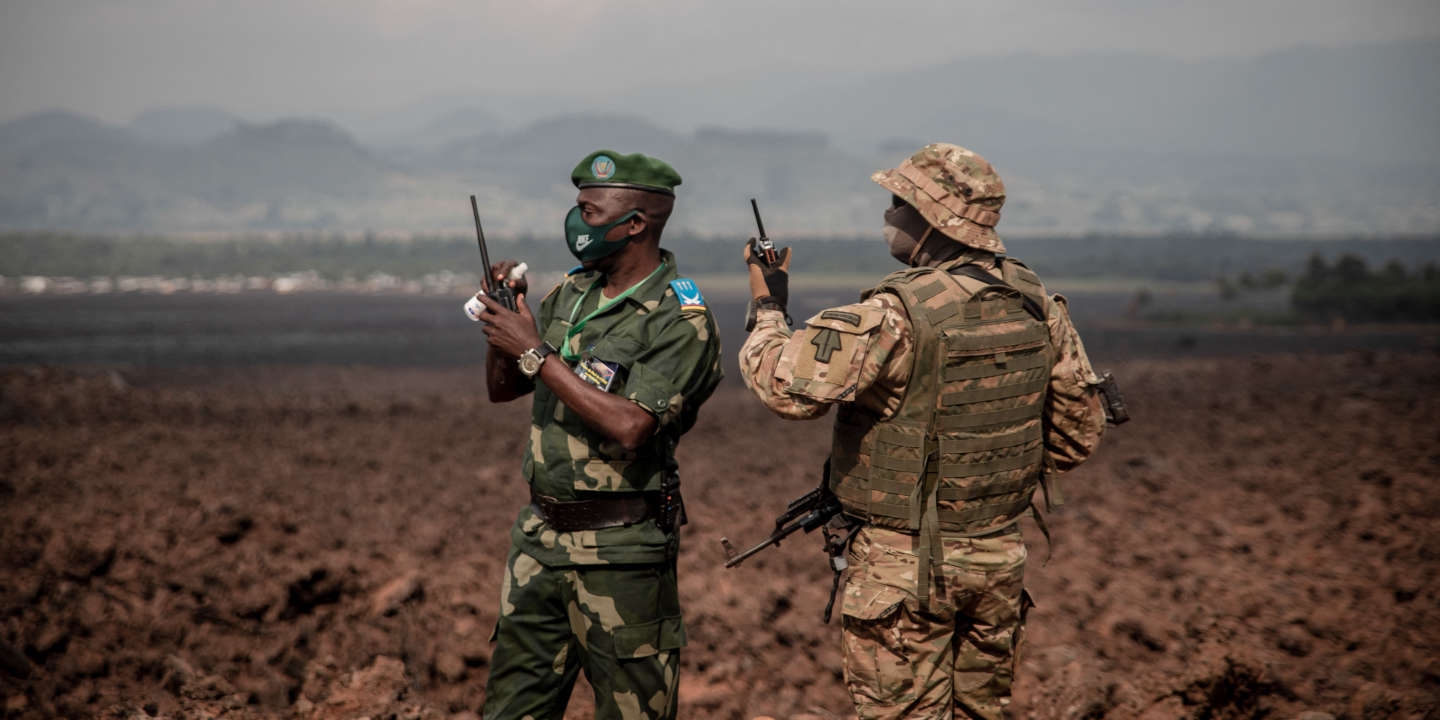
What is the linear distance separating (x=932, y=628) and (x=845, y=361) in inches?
34.3

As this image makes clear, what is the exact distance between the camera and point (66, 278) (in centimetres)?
6494

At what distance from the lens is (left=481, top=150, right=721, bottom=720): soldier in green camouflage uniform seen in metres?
3.66

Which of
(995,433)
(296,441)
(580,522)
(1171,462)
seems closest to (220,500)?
(296,441)

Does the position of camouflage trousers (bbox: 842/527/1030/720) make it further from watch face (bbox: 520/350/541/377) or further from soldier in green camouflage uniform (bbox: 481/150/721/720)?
watch face (bbox: 520/350/541/377)

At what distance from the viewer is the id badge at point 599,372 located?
3.65m

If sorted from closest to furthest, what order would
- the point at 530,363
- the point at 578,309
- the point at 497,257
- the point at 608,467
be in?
the point at 530,363
the point at 608,467
the point at 578,309
the point at 497,257

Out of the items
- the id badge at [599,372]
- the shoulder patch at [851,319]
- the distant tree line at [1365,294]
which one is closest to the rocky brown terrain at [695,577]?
the id badge at [599,372]

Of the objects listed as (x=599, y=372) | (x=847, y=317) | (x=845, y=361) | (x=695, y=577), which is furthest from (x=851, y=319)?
(x=695, y=577)

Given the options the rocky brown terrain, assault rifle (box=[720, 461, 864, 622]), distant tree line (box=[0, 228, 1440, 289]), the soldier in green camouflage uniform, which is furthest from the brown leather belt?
distant tree line (box=[0, 228, 1440, 289])

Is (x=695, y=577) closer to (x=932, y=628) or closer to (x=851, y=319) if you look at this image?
(x=932, y=628)

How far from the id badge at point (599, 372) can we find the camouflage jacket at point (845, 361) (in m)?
0.39

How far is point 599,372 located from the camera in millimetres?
3670

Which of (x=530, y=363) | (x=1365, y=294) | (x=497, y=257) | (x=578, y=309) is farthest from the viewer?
(x=497, y=257)

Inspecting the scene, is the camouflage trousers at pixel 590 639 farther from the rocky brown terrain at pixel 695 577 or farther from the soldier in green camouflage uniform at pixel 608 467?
the rocky brown terrain at pixel 695 577
